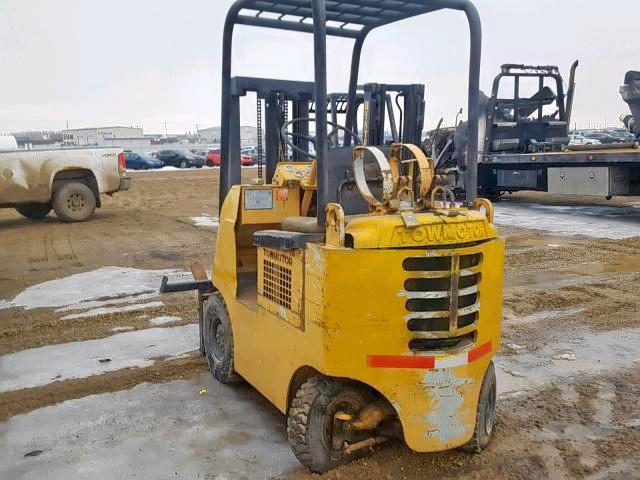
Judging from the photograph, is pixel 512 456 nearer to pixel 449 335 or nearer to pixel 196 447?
pixel 449 335

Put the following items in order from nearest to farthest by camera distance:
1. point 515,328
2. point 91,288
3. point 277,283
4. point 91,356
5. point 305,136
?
point 277,283 → point 305,136 → point 91,356 → point 515,328 → point 91,288

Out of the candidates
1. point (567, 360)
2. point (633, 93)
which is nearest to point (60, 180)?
point (567, 360)

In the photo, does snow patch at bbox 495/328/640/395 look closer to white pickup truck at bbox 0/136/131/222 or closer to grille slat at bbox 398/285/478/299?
grille slat at bbox 398/285/478/299

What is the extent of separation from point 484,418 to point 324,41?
7.50ft

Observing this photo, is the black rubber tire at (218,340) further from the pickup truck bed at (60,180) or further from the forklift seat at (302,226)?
the pickup truck bed at (60,180)

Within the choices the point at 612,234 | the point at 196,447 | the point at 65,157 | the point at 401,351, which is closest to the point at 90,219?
the point at 65,157

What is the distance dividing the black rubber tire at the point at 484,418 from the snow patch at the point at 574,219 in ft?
28.0

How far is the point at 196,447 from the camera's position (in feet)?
12.9

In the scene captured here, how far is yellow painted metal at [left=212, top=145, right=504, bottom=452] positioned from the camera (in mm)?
3287

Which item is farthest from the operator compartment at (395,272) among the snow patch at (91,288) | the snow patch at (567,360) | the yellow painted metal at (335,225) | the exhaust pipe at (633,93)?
the exhaust pipe at (633,93)

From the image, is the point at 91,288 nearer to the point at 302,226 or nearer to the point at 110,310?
the point at 110,310

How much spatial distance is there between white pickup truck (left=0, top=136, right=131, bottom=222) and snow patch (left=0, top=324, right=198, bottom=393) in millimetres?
8777

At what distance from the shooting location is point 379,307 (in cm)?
332

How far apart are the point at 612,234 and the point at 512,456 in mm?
9188
